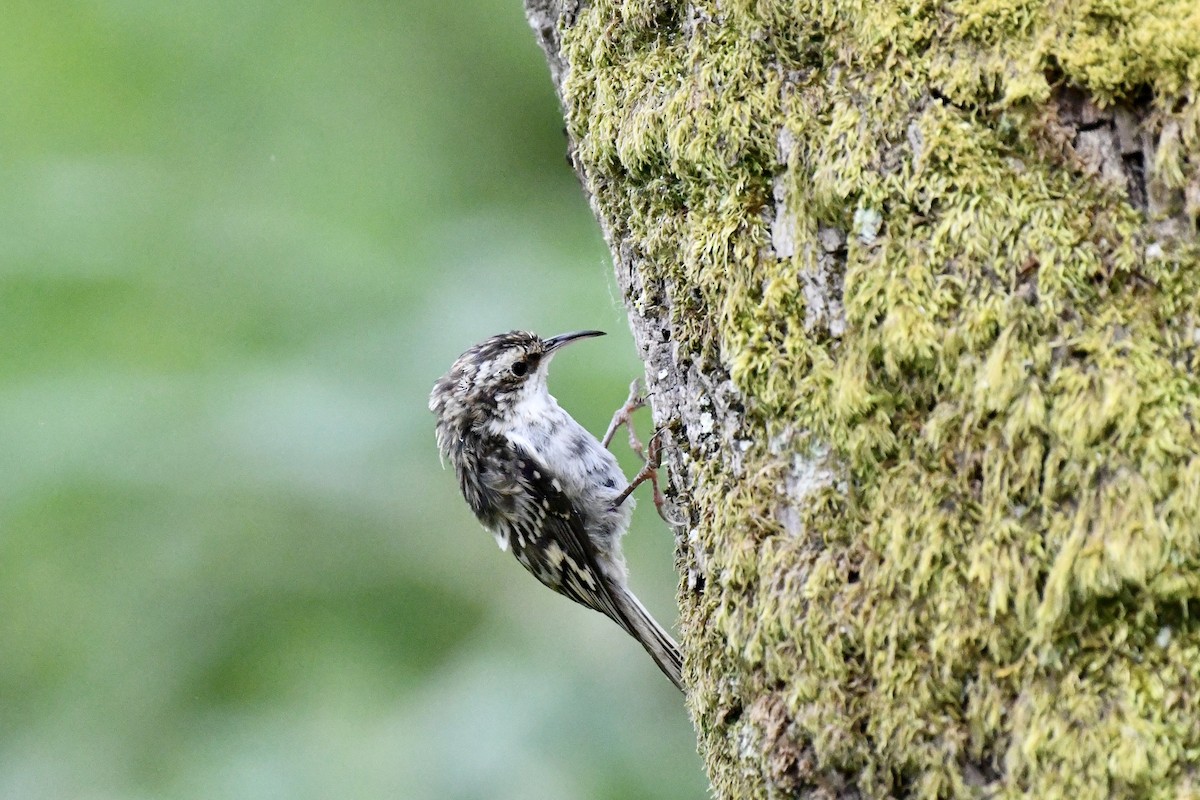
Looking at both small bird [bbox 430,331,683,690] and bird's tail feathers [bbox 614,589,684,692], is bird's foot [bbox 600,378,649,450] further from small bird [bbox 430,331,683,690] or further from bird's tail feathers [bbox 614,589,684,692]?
bird's tail feathers [bbox 614,589,684,692]

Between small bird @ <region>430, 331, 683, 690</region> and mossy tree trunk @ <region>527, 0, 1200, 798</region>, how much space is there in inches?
75.7

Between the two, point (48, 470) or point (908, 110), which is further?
point (48, 470)

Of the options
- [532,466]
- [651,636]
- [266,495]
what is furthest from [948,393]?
[266,495]

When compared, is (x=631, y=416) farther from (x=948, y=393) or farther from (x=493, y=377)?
(x=948, y=393)

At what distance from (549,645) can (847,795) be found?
2.42 meters

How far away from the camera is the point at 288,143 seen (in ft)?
17.9

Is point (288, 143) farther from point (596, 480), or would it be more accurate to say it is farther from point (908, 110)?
point (908, 110)

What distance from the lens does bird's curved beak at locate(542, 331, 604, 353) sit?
3.99 m

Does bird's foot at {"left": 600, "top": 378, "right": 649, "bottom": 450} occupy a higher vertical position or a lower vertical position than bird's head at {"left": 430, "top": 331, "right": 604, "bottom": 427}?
lower

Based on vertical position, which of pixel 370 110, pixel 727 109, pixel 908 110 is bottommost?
pixel 908 110

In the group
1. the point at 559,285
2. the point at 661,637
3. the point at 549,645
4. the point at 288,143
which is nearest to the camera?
the point at 661,637

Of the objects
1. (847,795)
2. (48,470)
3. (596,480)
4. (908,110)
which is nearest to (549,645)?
(596,480)

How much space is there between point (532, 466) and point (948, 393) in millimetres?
2598

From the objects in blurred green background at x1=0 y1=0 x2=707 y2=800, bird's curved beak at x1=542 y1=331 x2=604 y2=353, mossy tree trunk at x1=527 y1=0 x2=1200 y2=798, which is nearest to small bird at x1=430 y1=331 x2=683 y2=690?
bird's curved beak at x1=542 y1=331 x2=604 y2=353
